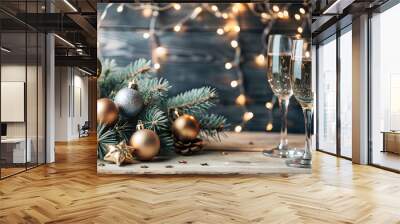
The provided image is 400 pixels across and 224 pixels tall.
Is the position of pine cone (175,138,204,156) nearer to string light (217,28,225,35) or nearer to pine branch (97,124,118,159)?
pine branch (97,124,118,159)

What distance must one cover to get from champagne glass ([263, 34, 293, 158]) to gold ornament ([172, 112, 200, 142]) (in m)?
0.76

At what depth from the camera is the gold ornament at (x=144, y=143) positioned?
3.80 m

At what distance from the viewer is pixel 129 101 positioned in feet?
12.6

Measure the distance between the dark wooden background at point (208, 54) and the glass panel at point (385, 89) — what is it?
173 cm

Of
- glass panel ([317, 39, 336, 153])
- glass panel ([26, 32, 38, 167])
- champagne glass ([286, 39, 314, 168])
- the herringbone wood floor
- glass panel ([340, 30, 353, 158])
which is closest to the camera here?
the herringbone wood floor

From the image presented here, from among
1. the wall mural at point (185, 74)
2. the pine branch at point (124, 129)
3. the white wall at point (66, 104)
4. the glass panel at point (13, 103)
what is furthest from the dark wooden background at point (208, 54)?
the white wall at point (66, 104)

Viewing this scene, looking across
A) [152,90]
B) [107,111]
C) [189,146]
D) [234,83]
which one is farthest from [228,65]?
[107,111]

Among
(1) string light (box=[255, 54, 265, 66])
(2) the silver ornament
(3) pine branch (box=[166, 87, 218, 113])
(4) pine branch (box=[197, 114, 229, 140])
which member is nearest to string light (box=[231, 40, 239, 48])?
(1) string light (box=[255, 54, 265, 66])

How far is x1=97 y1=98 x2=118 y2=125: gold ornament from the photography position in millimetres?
3811

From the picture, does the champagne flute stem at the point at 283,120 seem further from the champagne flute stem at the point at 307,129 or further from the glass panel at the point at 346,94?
the glass panel at the point at 346,94

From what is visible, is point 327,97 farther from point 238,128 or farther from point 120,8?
point 120,8

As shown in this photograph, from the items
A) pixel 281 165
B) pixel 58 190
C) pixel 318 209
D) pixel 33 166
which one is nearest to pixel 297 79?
pixel 281 165

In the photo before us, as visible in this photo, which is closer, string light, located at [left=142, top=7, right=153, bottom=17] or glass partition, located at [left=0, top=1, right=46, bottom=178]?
string light, located at [left=142, top=7, right=153, bottom=17]

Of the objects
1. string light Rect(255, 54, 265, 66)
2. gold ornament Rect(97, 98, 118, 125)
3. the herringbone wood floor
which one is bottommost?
the herringbone wood floor
